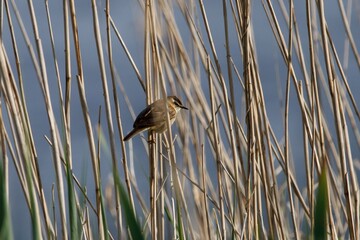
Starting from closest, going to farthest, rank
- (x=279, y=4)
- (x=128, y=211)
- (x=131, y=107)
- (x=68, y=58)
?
(x=128, y=211)
(x=68, y=58)
(x=279, y=4)
(x=131, y=107)

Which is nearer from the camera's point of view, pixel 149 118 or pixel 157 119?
pixel 157 119

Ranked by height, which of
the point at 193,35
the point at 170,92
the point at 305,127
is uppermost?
the point at 193,35

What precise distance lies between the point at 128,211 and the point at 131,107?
202 centimetres

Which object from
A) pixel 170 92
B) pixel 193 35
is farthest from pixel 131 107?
pixel 193 35

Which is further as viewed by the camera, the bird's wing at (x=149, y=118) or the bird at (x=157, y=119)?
the bird at (x=157, y=119)

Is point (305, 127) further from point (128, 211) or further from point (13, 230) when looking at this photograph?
point (13, 230)

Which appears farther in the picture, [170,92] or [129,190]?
[170,92]

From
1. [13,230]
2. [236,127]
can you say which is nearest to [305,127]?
[236,127]

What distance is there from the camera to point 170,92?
3447mm

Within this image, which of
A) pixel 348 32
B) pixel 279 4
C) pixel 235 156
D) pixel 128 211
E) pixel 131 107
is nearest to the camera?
pixel 128 211

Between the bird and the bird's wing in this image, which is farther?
the bird

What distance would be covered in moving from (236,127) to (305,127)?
301 millimetres

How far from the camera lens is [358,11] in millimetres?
3746

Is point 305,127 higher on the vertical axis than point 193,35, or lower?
lower
